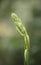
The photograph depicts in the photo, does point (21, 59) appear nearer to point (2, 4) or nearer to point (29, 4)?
point (29, 4)

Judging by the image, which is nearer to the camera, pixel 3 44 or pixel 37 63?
pixel 37 63

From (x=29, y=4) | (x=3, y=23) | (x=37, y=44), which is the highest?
(x=29, y=4)

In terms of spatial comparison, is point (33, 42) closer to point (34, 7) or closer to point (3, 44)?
point (3, 44)

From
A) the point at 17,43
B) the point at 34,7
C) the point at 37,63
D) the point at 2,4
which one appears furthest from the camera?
the point at 2,4

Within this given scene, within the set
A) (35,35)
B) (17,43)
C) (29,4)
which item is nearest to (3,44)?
(17,43)

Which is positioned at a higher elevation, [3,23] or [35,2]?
[35,2]

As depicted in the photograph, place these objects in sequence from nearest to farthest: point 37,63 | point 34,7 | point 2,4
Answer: point 37,63, point 34,7, point 2,4
